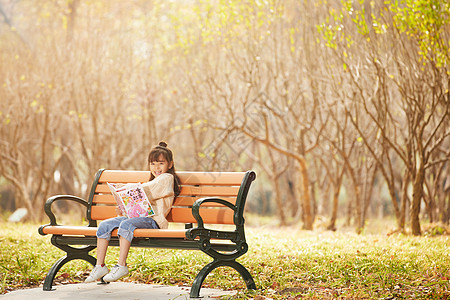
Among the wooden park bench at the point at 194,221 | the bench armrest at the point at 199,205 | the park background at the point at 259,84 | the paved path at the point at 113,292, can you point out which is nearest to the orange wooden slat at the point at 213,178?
the wooden park bench at the point at 194,221

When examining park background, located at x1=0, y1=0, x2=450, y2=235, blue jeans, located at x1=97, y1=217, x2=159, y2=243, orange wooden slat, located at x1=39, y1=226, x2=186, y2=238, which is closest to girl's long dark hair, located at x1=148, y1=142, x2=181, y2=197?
blue jeans, located at x1=97, y1=217, x2=159, y2=243

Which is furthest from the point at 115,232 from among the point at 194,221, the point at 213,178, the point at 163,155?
the point at 213,178

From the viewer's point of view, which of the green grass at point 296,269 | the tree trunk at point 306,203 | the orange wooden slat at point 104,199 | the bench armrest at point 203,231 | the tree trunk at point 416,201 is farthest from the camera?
the tree trunk at point 306,203

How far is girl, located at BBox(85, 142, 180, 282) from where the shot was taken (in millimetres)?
4848

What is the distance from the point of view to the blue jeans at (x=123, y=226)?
4863 mm

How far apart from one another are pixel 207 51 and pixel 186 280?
844 centimetres

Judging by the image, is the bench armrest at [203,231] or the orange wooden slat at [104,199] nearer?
the bench armrest at [203,231]

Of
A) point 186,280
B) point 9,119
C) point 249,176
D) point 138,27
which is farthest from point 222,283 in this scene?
point 138,27

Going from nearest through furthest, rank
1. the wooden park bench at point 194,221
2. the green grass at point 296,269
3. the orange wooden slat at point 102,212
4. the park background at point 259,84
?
the wooden park bench at point 194,221 < the green grass at point 296,269 < the orange wooden slat at point 102,212 < the park background at point 259,84

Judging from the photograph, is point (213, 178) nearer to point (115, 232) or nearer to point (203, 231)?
point (203, 231)

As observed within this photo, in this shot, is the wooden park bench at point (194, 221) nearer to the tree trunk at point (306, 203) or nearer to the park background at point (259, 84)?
the park background at point (259, 84)

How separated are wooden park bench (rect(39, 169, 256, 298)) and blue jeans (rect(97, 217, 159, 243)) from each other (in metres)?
0.07

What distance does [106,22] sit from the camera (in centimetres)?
1483

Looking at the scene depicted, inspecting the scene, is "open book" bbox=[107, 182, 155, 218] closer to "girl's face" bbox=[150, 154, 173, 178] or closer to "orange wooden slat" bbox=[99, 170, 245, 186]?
"girl's face" bbox=[150, 154, 173, 178]
